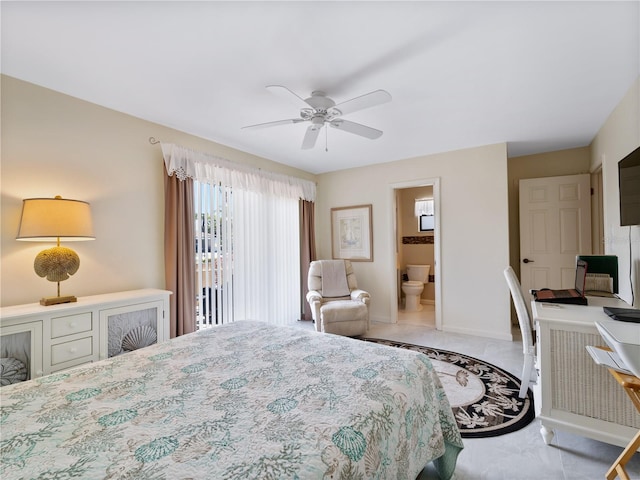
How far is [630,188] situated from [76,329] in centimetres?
403

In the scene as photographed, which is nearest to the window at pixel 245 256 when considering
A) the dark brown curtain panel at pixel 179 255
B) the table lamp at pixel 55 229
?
the dark brown curtain panel at pixel 179 255

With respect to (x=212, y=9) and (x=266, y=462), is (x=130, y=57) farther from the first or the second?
(x=266, y=462)

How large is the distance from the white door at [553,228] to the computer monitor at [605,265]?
1.52 meters

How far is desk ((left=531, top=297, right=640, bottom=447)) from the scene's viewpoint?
1.67 metres

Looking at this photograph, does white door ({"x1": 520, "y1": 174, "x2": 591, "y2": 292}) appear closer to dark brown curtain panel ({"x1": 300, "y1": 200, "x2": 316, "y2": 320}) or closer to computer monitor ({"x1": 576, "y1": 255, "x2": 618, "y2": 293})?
computer monitor ({"x1": 576, "y1": 255, "x2": 618, "y2": 293})

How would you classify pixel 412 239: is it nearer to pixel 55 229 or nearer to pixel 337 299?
pixel 337 299

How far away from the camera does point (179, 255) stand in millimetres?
2984

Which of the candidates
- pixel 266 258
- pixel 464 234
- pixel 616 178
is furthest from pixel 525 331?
pixel 266 258

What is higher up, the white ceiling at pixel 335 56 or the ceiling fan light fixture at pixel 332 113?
the white ceiling at pixel 335 56

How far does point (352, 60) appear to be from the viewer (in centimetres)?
195

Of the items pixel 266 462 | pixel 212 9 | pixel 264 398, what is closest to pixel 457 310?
pixel 264 398

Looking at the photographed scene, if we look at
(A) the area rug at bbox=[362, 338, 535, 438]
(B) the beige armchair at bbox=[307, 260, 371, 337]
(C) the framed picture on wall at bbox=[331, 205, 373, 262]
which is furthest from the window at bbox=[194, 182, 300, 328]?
(A) the area rug at bbox=[362, 338, 535, 438]

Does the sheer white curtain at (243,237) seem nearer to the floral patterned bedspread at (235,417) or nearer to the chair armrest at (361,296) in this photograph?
the chair armrest at (361,296)

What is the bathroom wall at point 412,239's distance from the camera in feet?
19.3
